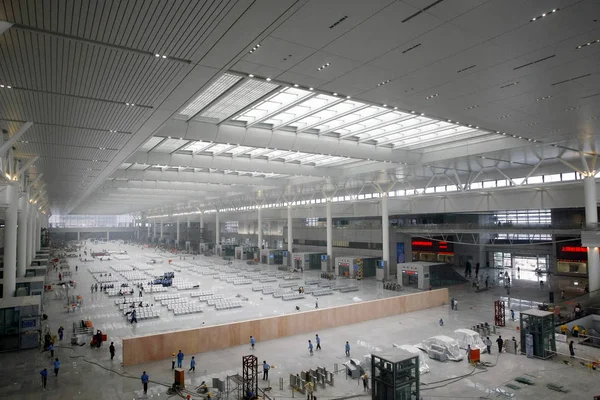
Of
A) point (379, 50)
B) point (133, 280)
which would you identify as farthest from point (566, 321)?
point (133, 280)

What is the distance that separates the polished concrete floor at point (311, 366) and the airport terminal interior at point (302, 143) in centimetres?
13

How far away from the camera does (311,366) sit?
17.5 meters

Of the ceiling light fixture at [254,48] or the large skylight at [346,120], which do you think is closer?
the ceiling light fixture at [254,48]

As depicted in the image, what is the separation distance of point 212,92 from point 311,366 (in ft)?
43.5

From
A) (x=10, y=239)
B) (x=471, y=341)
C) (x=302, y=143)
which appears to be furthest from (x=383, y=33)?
(x=10, y=239)

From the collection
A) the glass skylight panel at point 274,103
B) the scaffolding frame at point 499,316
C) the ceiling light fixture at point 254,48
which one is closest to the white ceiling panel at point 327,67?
the ceiling light fixture at point 254,48

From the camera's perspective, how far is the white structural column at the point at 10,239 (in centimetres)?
2453

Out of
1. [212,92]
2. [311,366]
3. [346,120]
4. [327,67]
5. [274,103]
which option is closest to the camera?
[327,67]

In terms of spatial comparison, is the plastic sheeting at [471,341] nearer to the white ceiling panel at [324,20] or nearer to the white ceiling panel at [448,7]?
the white ceiling panel at [448,7]

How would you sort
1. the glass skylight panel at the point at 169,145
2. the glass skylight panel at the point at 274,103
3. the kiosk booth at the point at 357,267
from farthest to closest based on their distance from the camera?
the kiosk booth at the point at 357,267 < the glass skylight panel at the point at 169,145 < the glass skylight panel at the point at 274,103

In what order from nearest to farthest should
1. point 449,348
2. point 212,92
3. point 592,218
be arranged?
point 212,92 < point 449,348 < point 592,218

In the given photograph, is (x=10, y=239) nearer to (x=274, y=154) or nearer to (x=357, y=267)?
(x=274, y=154)

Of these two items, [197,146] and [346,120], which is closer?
[346,120]

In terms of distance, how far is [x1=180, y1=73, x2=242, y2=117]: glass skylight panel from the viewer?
48.3ft
